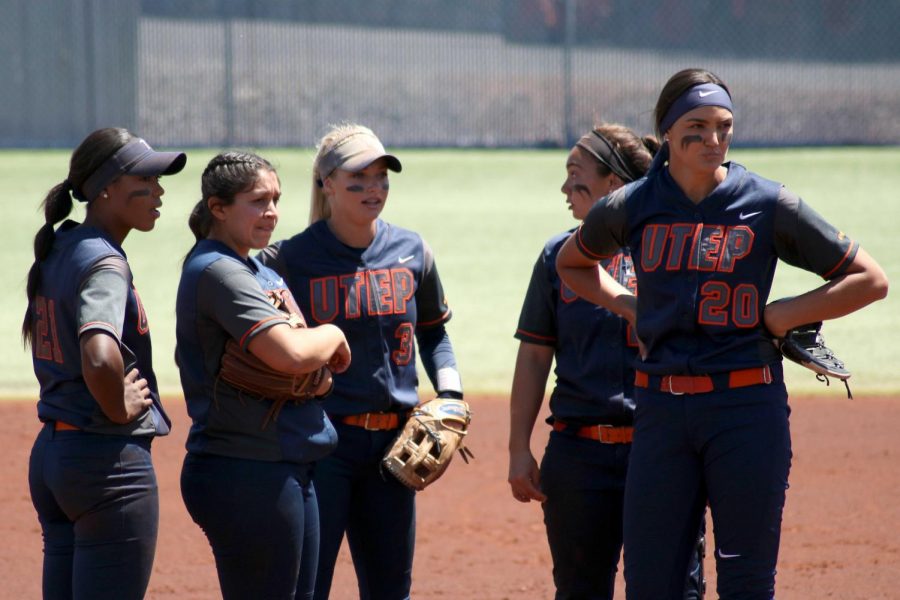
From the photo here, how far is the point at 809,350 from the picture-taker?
2.96 m

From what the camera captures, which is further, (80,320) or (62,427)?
(62,427)

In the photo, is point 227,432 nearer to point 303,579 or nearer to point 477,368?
point 303,579

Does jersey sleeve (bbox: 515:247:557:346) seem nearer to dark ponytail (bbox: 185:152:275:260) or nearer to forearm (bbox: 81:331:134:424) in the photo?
dark ponytail (bbox: 185:152:275:260)

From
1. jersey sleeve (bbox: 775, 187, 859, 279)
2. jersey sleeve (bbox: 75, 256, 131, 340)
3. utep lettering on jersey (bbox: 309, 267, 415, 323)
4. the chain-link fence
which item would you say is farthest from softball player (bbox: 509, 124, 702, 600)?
the chain-link fence

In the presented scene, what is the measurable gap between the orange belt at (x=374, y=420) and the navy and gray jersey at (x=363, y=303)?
0.02m

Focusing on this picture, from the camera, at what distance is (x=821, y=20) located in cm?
2320

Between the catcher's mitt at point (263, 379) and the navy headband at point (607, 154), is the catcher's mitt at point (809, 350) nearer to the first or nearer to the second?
the navy headband at point (607, 154)

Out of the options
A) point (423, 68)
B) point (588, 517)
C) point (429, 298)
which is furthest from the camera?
point (423, 68)

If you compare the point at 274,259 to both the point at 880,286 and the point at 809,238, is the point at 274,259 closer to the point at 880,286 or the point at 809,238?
the point at 809,238

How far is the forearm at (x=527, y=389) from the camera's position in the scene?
3572 mm

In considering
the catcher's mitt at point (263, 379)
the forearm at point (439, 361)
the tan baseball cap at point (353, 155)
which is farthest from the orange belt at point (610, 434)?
the tan baseball cap at point (353, 155)

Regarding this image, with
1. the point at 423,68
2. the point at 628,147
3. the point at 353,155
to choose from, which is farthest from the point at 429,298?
→ the point at 423,68

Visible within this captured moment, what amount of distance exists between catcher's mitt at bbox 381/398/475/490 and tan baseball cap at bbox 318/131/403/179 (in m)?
0.76

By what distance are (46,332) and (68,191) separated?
423mm
